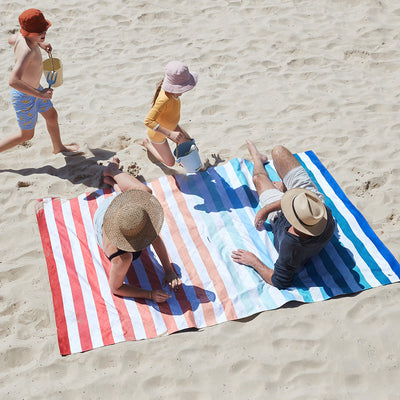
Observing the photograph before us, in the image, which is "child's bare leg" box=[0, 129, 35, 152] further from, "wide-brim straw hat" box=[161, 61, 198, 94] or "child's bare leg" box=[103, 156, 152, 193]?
"wide-brim straw hat" box=[161, 61, 198, 94]

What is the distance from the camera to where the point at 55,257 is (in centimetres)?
419

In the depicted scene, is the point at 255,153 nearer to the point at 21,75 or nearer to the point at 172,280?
the point at 172,280

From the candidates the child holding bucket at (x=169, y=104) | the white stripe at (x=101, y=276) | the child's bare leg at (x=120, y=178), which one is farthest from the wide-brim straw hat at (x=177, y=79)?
the white stripe at (x=101, y=276)

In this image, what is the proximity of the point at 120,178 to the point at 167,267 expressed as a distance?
120 cm

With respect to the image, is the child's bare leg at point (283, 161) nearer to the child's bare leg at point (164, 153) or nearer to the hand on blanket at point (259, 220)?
the hand on blanket at point (259, 220)

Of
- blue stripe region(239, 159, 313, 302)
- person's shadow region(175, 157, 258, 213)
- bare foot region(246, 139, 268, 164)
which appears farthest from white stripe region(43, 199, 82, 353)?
bare foot region(246, 139, 268, 164)

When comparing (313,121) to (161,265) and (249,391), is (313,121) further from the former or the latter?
(249,391)

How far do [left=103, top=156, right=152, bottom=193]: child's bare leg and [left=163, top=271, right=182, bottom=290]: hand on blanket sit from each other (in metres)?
0.94

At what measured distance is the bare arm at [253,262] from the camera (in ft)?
13.0

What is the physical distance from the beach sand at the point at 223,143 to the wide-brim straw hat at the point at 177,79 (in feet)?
3.60

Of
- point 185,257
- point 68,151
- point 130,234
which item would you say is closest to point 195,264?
point 185,257

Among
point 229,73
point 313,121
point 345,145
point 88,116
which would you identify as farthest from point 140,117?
point 345,145

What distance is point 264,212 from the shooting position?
4309mm

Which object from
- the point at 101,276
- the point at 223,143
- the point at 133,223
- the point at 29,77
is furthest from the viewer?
the point at 223,143
